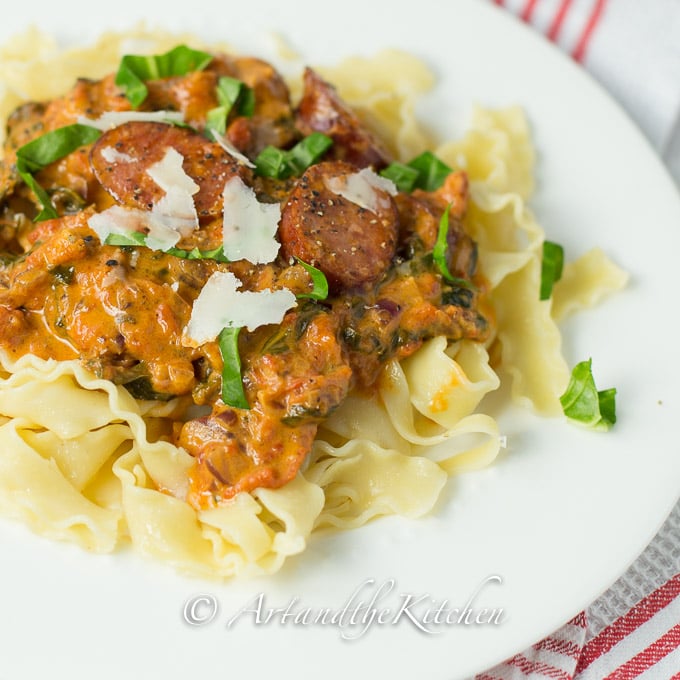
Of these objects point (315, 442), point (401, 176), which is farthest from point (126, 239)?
point (401, 176)

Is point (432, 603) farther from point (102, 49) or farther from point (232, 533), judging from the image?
point (102, 49)

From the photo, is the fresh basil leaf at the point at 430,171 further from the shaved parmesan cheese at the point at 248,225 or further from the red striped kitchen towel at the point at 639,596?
the red striped kitchen towel at the point at 639,596

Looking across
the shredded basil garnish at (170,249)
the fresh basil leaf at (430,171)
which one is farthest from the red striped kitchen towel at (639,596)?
the shredded basil garnish at (170,249)

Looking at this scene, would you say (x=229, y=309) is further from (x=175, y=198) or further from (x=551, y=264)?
(x=551, y=264)

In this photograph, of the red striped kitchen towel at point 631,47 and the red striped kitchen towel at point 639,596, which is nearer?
the red striped kitchen towel at point 639,596

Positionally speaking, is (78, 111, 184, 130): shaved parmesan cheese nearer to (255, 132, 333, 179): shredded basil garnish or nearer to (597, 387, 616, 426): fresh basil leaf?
(255, 132, 333, 179): shredded basil garnish

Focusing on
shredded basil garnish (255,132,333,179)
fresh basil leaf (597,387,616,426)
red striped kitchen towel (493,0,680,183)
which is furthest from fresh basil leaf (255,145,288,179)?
red striped kitchen towel (493,0,680,183)
